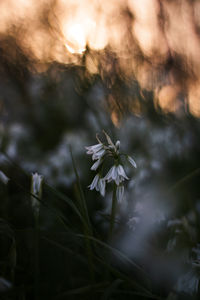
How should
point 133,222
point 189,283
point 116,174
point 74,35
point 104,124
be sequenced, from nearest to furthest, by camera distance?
point 189,283, point 116,174, point 133,222, point 104,124, point 74,35

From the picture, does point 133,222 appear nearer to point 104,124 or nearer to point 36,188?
point 36,188

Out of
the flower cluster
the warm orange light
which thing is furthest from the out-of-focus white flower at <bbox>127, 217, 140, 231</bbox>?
the warm orange light

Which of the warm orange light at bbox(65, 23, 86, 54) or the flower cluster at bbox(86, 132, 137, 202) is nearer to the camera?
the flower cluster at bbox(86, 132, 137, 202)

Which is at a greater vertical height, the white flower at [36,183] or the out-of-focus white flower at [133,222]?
the white flower at [36,183]

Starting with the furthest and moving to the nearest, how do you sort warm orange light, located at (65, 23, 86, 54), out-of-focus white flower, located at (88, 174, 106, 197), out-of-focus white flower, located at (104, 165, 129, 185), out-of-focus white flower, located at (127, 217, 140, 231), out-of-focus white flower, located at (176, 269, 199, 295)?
1. warm orange light, located at (65, 23, 86, 54)
2. out-of-focus white flower, located at (127, 217, 140, 231)
3. out-of-focus white flower, located at (88, 174, 106, 197)
4. out-of-focus white flower, located at (104, 165, 129, 185)
5. out-of-focus white flower, located at (176, 269, 199, 295)

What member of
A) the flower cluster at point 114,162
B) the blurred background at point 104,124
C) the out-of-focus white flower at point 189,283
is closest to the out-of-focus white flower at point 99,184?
the flower cluster at point 114,162

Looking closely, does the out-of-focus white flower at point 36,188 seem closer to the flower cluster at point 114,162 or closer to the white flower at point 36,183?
the white flower at point 36,183

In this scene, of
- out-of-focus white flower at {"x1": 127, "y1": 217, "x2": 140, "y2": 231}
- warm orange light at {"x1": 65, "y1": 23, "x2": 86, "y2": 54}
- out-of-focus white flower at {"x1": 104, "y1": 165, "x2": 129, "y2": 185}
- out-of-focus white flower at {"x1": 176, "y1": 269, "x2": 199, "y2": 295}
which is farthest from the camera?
warm orange light at {"x1": 65, "y1": 23, "x2": 86, "y2": 54}

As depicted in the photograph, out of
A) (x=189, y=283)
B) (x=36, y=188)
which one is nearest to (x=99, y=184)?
(x=36, y=188)

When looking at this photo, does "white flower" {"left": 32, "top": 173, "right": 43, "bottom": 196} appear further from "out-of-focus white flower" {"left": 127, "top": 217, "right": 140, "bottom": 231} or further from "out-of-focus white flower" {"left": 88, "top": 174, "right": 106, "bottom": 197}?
"out-of-focus white flower" {"left": 127, "top": 217, "right": 140, "bottom": 231}
